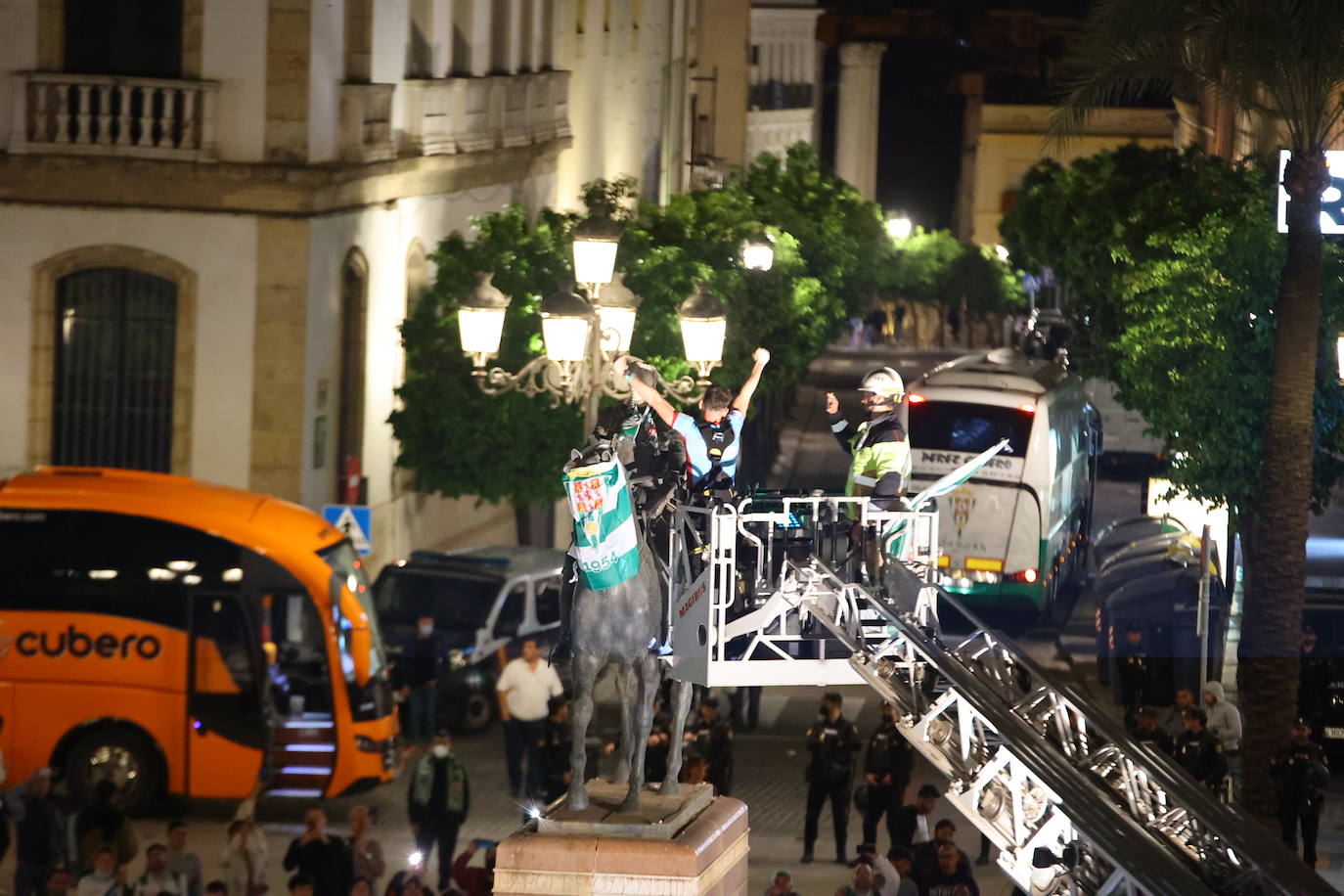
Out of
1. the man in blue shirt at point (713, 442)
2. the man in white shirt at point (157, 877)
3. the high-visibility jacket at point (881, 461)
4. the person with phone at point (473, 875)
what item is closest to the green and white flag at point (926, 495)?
the high-visibility jacket at point (881, 461)

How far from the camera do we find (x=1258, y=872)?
13773 mm

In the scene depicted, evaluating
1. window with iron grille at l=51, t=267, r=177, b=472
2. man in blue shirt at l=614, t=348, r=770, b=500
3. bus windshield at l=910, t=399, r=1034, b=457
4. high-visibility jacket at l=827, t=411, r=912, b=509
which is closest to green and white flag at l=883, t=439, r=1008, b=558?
high-visibility jacket at l=827, t=411, r=912, b=509

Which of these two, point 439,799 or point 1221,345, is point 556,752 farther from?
point 1221,345

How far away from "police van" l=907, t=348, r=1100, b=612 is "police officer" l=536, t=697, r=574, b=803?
11882 mm

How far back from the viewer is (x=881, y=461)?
49.5 feet

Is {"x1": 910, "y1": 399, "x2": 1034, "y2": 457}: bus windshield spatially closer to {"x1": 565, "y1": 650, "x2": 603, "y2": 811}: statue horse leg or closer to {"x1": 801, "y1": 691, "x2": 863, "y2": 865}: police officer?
{"x1": 801, "y1": 691, "x2": 863, "y2": 865}: police officer

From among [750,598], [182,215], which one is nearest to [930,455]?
[182,215]

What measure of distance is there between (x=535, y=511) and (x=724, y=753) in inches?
712

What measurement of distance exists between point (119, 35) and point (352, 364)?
4.99 meters

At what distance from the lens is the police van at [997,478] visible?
3319 centimetres

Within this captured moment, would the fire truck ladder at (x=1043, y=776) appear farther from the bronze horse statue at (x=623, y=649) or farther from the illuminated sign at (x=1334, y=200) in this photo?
the illuminated sign at (x=1334, y=200)

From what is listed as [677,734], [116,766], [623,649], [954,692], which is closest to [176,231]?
[116,766]

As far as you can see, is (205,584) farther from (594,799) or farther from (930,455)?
(930,455)

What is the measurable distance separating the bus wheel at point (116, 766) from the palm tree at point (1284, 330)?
31.1ft
